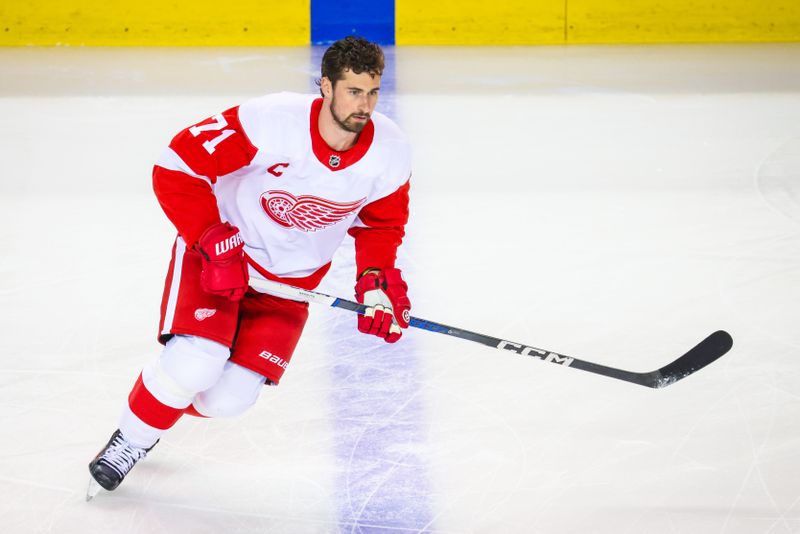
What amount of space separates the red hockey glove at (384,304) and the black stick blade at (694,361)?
0.66 meters

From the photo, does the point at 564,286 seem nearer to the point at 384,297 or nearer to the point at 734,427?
the point at 734,427

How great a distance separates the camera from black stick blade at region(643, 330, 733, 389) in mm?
2766

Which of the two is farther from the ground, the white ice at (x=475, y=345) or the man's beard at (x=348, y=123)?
the man's beard at (x=348, y=123)

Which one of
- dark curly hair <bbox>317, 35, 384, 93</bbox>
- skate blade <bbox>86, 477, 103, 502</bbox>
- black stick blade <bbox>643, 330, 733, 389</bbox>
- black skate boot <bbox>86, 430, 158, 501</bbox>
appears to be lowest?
skate blade <bbox>86, 477, 103, 502</bbox>

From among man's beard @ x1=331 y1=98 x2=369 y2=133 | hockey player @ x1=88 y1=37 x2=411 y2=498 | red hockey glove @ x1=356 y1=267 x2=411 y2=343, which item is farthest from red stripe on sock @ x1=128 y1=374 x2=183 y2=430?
man's beard @ x1=331 y1=98 x2=369 y2=133

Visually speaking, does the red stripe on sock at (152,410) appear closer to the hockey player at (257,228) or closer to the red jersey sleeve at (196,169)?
the hockey player at (257,228)

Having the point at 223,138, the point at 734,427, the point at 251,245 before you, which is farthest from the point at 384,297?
the point at 734,427

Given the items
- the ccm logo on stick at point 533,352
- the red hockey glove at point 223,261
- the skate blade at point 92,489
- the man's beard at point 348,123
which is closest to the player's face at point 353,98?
the man's beard at point 348,123

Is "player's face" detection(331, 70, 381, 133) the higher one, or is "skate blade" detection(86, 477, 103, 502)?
"player's face" detection(331, 70, 381, 133)

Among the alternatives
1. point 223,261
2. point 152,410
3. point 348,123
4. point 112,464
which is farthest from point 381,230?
point 112,464

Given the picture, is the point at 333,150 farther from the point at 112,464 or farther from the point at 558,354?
the point at 112,464

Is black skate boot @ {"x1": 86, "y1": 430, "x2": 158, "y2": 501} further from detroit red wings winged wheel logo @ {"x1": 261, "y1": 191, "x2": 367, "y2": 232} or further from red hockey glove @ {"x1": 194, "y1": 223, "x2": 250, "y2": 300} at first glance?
detroit red wings winged wheel logo @ {"x1": 261, "y1": 191, "x2": 367, "y2": 232}

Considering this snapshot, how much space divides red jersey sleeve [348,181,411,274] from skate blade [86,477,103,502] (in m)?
0.74

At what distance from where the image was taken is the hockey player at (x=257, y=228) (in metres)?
2.38
